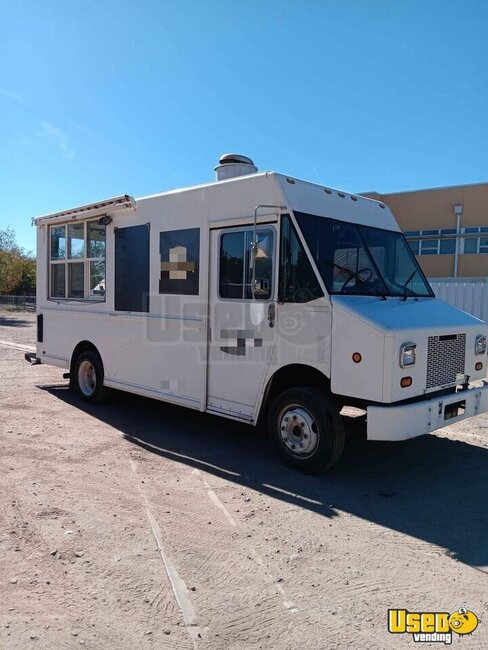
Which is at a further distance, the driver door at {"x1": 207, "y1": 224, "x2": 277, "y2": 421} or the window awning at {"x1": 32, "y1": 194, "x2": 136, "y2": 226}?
the window awning at {"x1": 32, "y1": 194, "x2": 136, "y2": 226}

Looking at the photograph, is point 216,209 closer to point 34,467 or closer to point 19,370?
point 34,467

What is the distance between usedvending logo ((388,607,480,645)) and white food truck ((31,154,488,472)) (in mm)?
1639

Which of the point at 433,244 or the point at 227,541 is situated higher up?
the point at 433,244

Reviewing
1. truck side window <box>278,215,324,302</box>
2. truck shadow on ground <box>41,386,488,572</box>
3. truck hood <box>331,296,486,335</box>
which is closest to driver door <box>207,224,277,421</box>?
truck side window <box>278,215,324,302</box>

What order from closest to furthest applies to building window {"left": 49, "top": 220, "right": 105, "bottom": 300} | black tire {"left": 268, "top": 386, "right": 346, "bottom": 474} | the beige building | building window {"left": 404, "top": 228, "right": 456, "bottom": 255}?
1. black tire {"left": 268, "top": 386, "right": 346, "bottom": 474}
2. building window {"left": 49, "top": 220, "right": 105, "bottom": 300}
3. the beige building
4. building window {"left": 404, "top": 228, "right": 456, "bottom": 255}

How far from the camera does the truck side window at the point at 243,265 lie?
200 inches

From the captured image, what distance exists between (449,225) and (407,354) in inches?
1121

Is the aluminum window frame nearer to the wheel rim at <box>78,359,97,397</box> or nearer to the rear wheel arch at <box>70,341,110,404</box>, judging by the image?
the rear wheel arch at <box>70,341,110,404</box>

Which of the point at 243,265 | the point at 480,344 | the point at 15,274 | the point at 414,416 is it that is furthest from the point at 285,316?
the point at 15,274

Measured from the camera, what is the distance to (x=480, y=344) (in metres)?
5.34

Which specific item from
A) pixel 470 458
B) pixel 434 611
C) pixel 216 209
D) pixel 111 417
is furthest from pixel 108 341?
pixel 434 611

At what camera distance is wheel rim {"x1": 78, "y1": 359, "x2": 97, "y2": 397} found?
7.88 m

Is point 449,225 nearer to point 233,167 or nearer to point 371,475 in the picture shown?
point 233,167

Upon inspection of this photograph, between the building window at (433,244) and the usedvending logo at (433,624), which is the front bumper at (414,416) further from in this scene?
the building window at (433,244)
